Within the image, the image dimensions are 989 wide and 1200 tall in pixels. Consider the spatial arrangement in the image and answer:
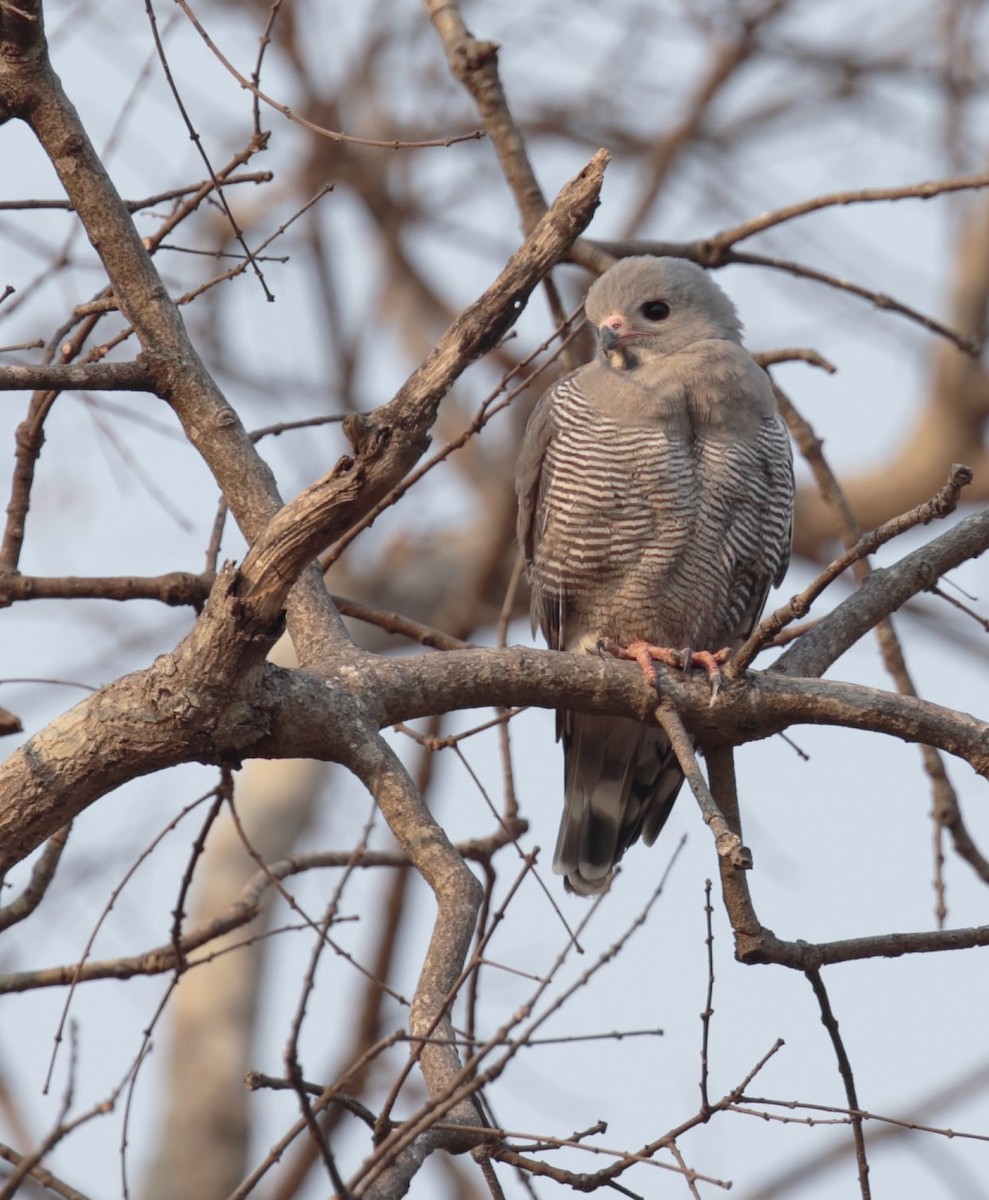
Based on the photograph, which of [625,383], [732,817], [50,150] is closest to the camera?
[50,150]

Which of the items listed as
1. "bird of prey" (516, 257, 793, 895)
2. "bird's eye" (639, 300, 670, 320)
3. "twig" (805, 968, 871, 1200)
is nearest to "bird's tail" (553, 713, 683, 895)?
"bird of prey" (516, 257, 793, 895)

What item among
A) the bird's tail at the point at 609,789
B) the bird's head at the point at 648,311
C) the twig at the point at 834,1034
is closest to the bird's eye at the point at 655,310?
Answer: the bird's head at the point at 648,311

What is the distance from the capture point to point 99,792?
2975mm

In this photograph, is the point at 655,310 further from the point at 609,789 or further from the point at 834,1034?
the point at 834,1034

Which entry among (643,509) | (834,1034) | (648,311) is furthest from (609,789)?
(834,1034)

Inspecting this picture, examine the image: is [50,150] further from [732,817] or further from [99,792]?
[732,817]

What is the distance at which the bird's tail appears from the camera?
17.9ft

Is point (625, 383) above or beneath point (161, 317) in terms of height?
above

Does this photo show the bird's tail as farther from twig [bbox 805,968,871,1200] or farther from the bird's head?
twig [bbox 805,968,871,1200]

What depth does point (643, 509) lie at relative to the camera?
5059 millimetres

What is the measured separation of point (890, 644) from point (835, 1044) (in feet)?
5.44

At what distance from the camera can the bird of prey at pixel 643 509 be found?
5.09 meters

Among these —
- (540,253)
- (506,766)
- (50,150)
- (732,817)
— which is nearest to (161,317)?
(50,150)

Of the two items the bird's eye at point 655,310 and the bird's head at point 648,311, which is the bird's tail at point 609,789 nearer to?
the bird's head at point 648,311
